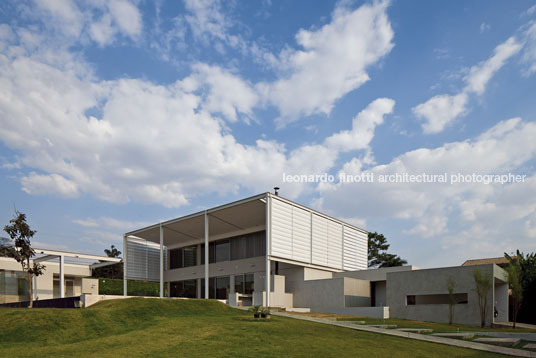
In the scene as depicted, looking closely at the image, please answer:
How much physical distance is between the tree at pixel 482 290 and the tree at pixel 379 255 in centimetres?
2912

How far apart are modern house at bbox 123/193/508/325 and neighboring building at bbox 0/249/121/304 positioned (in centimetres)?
345

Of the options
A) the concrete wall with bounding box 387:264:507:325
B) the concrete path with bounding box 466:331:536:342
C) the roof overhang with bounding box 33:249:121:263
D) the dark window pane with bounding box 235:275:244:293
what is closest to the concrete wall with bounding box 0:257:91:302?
the roof overhang with bounding box 33:249:121:263

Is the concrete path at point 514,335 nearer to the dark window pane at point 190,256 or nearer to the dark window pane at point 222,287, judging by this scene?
the dark window pane at point 222,287

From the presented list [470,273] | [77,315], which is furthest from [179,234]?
[470,273]

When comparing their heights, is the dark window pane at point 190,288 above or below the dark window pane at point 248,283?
below

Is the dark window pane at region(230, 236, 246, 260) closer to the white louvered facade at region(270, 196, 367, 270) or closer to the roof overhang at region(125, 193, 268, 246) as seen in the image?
the roof overhang at region(125, 193, 268, 246)

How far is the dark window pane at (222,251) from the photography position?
1410 inches

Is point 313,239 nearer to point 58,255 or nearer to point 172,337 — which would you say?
point 172,337

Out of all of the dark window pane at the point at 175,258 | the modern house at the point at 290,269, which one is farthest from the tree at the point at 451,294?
the dark window pane at the point at 175,258

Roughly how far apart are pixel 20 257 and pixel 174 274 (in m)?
19.1

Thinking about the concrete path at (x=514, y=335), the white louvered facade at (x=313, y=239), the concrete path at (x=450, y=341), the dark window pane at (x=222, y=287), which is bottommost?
the dark window pane at (x=222, y=287)

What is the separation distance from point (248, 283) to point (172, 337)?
1890 cm

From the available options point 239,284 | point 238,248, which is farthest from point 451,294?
point 238,248

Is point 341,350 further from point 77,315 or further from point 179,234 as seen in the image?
point 179,234
